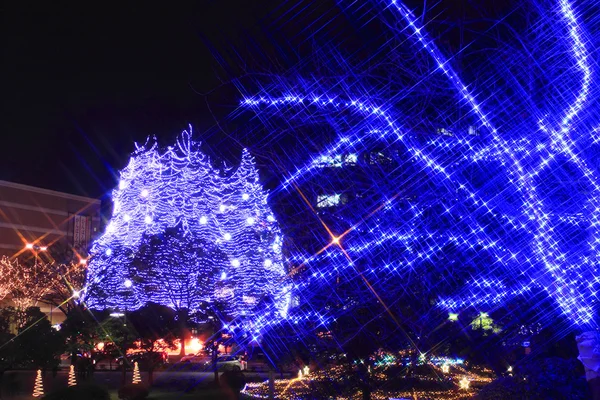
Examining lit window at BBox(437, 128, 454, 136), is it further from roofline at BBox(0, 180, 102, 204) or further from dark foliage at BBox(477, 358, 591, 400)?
roofline at BBox(0, 180, 102, 204)

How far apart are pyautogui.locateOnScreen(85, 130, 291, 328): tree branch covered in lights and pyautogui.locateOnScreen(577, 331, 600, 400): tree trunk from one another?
58.3 ft

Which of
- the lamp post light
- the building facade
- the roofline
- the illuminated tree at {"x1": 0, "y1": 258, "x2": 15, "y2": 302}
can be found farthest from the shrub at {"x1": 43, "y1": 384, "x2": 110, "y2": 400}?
the roofline

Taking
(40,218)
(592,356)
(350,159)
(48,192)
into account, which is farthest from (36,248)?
(592,356)

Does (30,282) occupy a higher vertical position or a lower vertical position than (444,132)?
higher

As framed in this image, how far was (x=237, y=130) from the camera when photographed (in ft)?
36.8

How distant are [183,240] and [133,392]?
38.0 feet

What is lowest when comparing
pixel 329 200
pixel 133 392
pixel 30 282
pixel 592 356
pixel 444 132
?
pixel 592 356

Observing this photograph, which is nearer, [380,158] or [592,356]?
[592,356]

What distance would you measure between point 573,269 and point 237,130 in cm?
589


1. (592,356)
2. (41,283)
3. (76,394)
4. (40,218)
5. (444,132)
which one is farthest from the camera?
(40,218)

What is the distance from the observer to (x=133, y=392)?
49.2 ft

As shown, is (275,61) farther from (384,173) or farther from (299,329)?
(299,329)

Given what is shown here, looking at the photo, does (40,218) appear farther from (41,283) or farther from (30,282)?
(41,283)

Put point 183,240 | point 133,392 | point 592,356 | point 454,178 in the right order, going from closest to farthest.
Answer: point 592,356, point 454,178, point 133,392, point 183,240
